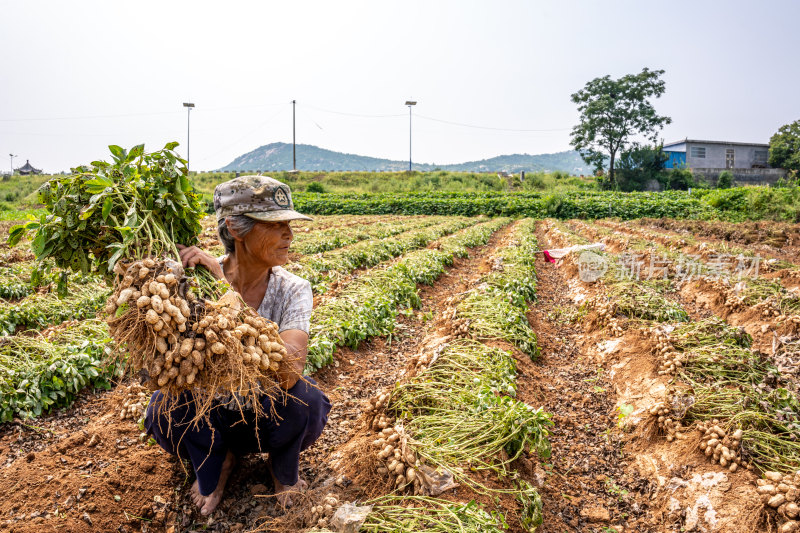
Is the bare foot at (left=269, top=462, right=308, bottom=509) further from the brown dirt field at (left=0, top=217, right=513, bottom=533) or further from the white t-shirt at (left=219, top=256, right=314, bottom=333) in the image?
the white t-shirt at (left=219, top=256, right=314, bottom=333)

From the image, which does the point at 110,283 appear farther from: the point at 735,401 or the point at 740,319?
the point at 740,319

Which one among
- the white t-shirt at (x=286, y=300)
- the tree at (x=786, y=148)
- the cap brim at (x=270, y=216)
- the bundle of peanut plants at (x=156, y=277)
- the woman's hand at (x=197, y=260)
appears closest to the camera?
the bundle of peanut plants at (x=156, y=277)

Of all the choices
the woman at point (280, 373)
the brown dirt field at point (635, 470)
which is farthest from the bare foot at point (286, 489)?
the brown dirt field at point (635, 470)

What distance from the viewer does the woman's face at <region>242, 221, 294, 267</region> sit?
257 centimetres

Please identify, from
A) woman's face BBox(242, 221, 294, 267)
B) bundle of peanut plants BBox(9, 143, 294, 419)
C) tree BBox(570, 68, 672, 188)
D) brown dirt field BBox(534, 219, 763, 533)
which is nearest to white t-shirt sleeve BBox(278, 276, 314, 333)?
woman's face BBox(242, 221, 294, 267)

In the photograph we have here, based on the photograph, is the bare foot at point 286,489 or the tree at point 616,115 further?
the tree at point 616,115

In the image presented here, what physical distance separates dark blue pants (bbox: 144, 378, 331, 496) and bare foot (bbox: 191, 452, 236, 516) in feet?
0.16

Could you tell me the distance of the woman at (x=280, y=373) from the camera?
2504 mm

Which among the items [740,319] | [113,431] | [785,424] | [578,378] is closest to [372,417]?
[113,431]

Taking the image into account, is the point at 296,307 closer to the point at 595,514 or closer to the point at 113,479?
the point at 113,479

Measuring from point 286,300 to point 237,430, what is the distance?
0.81 m

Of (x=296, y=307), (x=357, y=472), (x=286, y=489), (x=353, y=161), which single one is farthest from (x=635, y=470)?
(x=353, y=161)

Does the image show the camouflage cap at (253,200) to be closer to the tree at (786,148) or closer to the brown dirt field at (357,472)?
the brown dirt field at (357,472)

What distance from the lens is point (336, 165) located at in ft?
583
